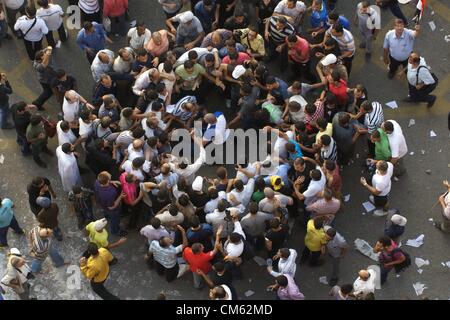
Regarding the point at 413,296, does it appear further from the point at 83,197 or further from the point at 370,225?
the point at 83,197

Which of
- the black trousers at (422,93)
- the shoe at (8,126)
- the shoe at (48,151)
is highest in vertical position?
the black trousers at (422,93)

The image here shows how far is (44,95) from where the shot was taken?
17.0 m

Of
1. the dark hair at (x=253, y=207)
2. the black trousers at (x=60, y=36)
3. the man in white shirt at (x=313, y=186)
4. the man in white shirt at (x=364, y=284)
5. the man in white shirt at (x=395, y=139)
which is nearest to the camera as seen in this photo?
the man in white shirt at (x=364, y=284)

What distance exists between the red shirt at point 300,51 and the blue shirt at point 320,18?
0.60m

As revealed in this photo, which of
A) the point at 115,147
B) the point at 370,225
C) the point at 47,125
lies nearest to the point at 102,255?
the point at 115,147

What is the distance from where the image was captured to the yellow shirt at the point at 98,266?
13.8 metres

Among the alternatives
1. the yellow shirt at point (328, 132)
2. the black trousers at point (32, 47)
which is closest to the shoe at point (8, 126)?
the black trousers at point (32, 47)

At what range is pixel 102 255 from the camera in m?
13.9

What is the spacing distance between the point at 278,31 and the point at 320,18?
0.99 metres

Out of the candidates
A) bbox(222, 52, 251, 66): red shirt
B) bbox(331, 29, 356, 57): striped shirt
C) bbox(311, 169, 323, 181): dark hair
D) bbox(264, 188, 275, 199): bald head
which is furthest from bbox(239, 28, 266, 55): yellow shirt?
bbox(264, 188, 275, 199): bald head

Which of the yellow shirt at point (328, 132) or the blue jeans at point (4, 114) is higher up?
the yellow shirt at point (328, 132)

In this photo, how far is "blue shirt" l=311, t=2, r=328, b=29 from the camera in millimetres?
17125

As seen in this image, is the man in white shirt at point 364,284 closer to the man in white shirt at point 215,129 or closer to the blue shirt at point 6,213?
the man in white shirt at point 215,129

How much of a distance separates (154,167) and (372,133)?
393 cm
